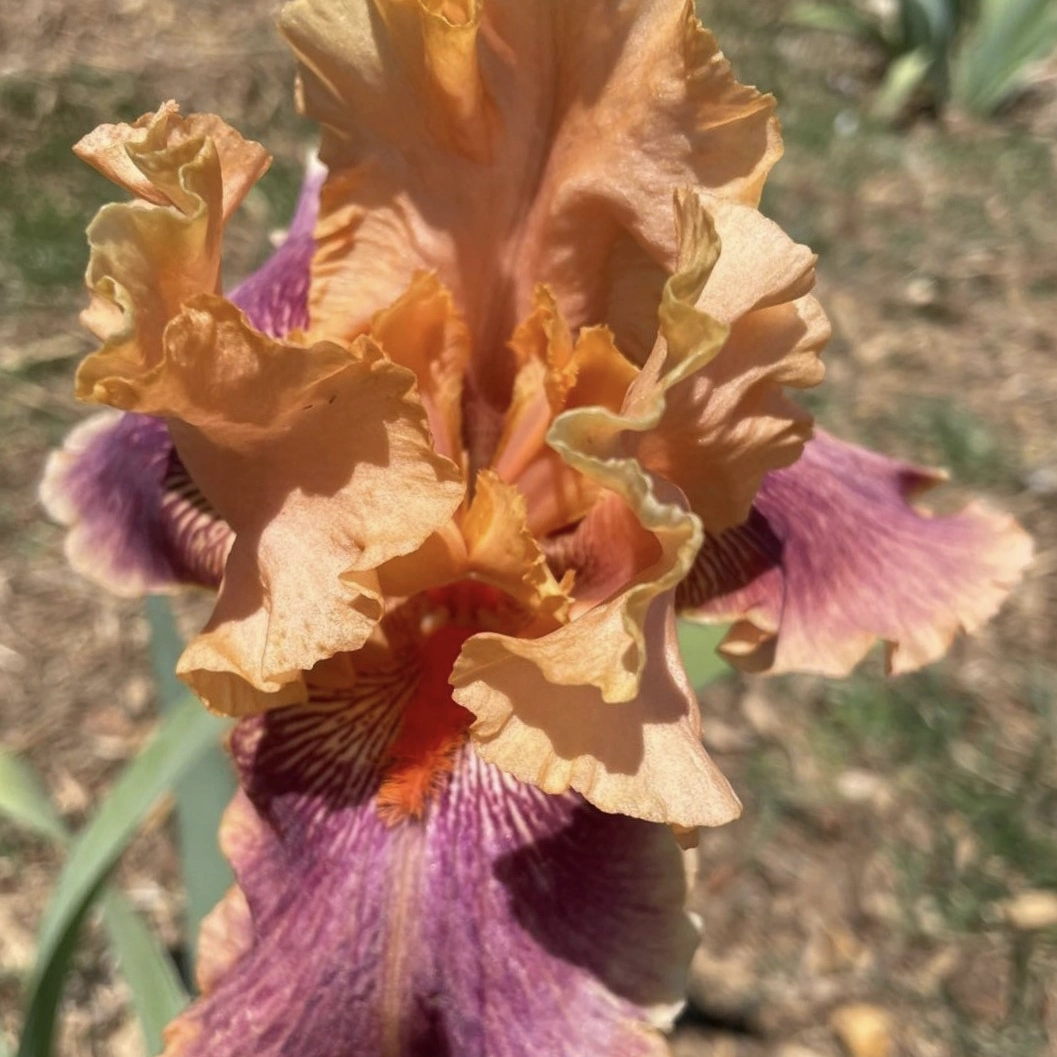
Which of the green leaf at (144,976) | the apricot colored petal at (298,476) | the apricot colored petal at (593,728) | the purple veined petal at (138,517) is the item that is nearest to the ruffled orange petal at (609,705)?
the apricot colored petal at (593,728)

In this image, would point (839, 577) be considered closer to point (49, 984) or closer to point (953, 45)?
point (49, 984)

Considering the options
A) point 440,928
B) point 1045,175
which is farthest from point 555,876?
point 1045,175

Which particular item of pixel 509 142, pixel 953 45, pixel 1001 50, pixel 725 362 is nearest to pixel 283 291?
pixel 509 142

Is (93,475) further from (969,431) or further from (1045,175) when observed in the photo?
(1045,175)

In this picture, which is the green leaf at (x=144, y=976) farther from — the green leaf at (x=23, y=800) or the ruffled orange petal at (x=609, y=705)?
the ruffled orange petal at (x=609, y=705)

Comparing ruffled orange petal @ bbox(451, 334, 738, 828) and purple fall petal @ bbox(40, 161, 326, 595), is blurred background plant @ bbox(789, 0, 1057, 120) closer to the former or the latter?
purple fall petal @ bbox(40, 161, 326, 595)

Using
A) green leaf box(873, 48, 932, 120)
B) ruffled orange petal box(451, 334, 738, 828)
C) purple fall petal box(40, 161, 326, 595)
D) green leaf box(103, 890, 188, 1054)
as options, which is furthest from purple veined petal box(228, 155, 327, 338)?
green leaf box(873, 48, 932, 120)
